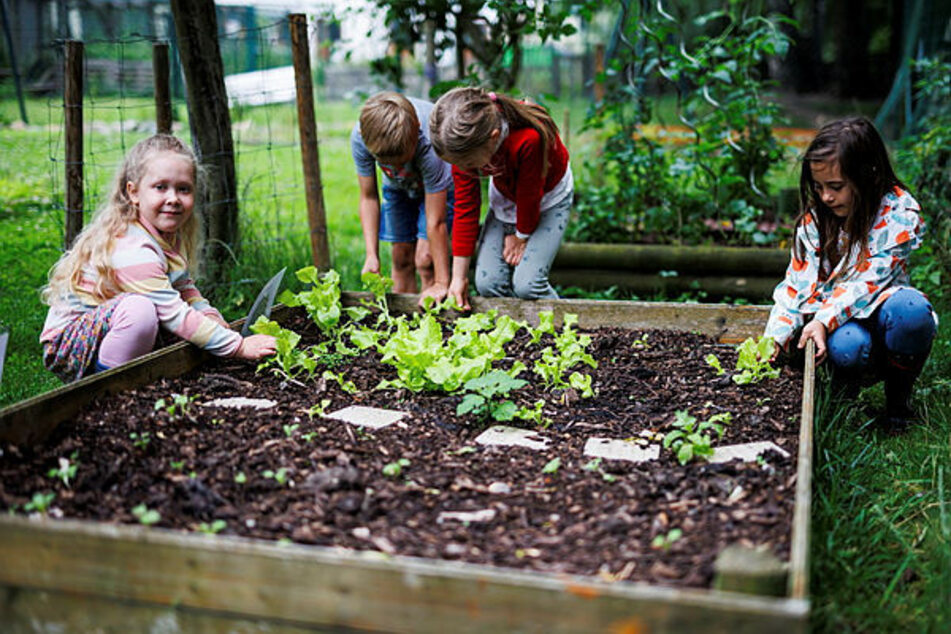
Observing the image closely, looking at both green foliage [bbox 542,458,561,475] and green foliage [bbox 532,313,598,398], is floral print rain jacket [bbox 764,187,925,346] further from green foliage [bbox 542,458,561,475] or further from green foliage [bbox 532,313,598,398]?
green foliage [bbox 542,458,561,475]

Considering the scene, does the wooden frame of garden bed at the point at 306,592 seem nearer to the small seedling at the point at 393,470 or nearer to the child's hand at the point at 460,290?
the small seedling at the point at 393,470

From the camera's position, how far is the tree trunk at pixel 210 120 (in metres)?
4.33

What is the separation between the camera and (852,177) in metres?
3.00

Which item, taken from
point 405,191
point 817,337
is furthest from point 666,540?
point 405,191

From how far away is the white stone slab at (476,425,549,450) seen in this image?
99.3 inches

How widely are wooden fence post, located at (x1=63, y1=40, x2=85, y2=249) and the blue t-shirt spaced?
1254 millimetres

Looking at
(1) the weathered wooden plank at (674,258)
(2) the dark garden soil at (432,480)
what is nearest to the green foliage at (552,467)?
(2) the dark garden soil at (432,480)

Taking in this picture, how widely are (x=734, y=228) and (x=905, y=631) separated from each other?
3823 mm

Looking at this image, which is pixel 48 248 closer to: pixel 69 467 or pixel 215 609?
pixel 69 467

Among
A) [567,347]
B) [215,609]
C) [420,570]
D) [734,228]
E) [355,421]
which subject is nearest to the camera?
[420,570]

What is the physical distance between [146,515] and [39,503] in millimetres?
231

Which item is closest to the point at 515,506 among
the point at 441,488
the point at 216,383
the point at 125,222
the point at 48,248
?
the point at 441,488

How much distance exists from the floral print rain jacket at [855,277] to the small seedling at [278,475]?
74.6 inches

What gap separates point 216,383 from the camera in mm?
3012
